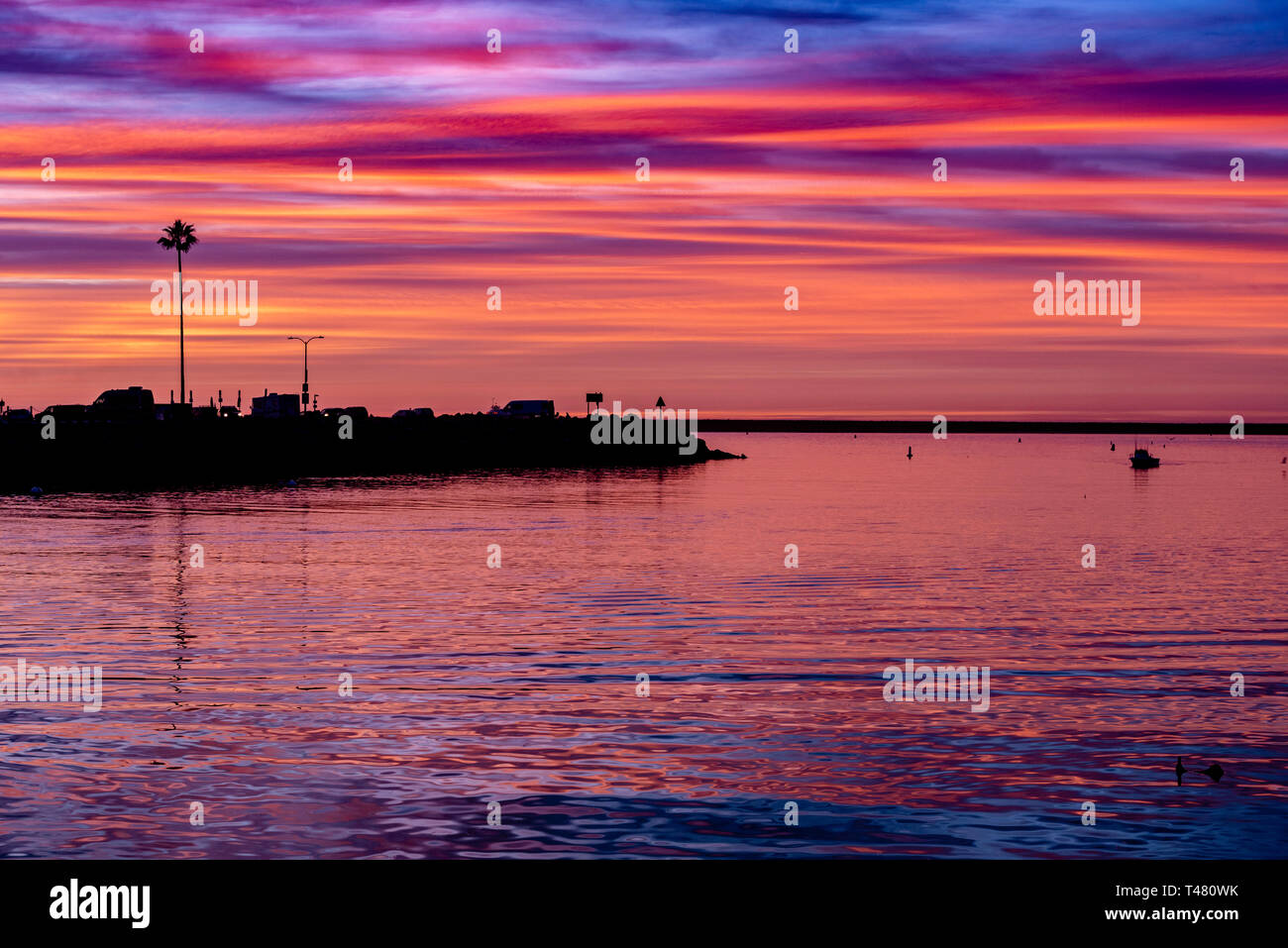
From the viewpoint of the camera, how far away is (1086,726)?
24.7 m

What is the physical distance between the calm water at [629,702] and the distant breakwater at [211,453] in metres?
70.2

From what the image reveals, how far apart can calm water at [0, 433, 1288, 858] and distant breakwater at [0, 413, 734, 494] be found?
70248 millimetres

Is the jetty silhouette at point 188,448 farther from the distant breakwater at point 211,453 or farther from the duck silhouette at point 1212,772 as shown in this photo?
the duck silhouette at point 1212,772

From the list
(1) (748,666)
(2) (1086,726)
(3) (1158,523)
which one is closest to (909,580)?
(1) (748,666)

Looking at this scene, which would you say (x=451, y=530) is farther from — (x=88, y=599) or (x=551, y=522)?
(x=88, y=599)

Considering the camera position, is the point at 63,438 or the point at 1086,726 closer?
the point at 1086,726

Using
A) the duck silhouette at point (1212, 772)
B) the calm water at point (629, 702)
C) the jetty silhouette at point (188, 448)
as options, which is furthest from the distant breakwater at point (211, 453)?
the duck silhouette at point (1212, 772)

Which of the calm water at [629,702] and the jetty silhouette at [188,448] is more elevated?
the jetty silhouette at [188,448]

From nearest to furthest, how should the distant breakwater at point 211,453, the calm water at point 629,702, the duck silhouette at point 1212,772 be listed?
the calm water at point 629,702 → the duck silhouette at point 1212,772 → the distant breakwater at point 211,453

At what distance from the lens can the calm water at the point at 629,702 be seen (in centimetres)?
1752
